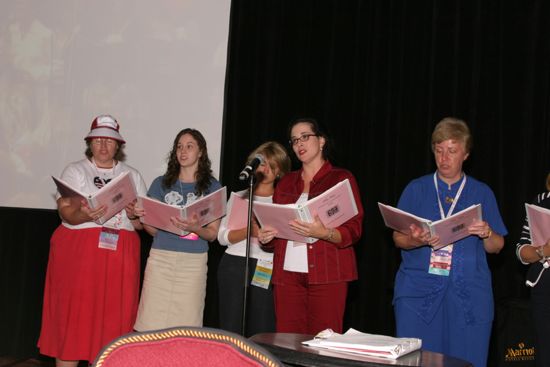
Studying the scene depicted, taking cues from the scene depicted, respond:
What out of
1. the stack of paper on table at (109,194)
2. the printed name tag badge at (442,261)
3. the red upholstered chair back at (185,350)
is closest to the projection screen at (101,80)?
the stack of paper on table at (109,194)

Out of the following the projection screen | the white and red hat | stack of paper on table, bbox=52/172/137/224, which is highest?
the projection screen

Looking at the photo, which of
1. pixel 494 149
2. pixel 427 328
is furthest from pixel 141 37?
pixel 427 328

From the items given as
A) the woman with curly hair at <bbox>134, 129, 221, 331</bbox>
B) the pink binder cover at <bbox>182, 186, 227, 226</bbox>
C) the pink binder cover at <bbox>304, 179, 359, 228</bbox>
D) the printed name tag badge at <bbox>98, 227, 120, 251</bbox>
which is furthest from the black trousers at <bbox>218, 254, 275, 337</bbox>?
the pink binder cover at <bbox>304, 179, 359, 228</bbox>

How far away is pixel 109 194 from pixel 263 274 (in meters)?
0.99

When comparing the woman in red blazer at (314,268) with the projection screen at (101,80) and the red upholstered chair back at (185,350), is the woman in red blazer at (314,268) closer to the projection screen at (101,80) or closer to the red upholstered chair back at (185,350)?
the projection screen at (101,80)

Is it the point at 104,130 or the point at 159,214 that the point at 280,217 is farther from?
the point at 104,130

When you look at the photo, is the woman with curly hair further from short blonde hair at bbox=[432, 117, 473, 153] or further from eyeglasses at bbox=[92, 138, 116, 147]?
short blonde hair at bbox=[432, 117, 473, 153]

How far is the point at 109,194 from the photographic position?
370cm

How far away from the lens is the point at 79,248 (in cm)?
396

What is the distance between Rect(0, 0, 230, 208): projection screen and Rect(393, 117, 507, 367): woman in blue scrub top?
6.91 ft

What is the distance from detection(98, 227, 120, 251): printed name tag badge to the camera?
3982mm

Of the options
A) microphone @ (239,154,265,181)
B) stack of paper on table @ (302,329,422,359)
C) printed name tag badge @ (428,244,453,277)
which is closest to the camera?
stack of paper on table @ (302,329,422,359)

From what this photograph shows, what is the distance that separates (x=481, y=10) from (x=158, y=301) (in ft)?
9.00

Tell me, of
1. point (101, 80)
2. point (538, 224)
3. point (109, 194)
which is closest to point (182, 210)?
point (109, 194)
